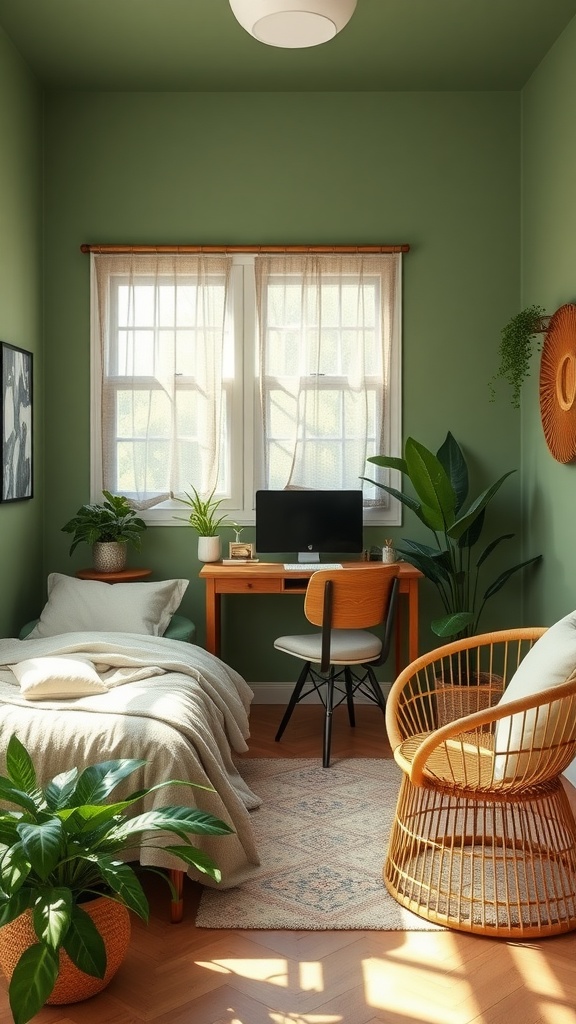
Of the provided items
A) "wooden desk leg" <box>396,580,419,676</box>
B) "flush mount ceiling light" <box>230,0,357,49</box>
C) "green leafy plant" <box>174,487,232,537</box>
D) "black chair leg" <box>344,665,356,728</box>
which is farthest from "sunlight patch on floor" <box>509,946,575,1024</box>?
"flush mount ceiling light" <box>230,0,357,49</box>

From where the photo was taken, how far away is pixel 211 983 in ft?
7.62

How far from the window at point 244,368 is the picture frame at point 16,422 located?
0.40 metres

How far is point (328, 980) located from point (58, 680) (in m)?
1.24

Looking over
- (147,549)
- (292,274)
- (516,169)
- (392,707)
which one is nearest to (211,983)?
(392,707)

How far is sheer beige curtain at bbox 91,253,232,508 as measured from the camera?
479cm

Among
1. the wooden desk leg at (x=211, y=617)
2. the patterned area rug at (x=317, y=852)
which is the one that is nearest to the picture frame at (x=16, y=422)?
the wooden desk leg at (x=211, y=617)

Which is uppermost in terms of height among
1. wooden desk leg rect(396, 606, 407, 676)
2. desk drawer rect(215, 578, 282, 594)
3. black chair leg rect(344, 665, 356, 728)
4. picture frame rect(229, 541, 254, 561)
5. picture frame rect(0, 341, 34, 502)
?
picture frame rect(0, 341, 34, 502)

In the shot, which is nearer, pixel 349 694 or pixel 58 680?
pixel 58 680

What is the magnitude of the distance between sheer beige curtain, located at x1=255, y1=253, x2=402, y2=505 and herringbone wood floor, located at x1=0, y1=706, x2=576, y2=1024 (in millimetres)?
2637

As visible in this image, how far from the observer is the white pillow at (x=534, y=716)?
2514 millimetres

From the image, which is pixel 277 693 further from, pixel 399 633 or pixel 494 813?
pixel 494 813

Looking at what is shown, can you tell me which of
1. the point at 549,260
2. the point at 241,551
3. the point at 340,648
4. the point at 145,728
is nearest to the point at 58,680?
the point at 145,728

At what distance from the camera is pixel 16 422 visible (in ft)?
14.3

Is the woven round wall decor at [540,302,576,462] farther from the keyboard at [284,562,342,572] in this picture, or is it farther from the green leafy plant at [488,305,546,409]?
A: the keyboard at [284,562,342,572]
